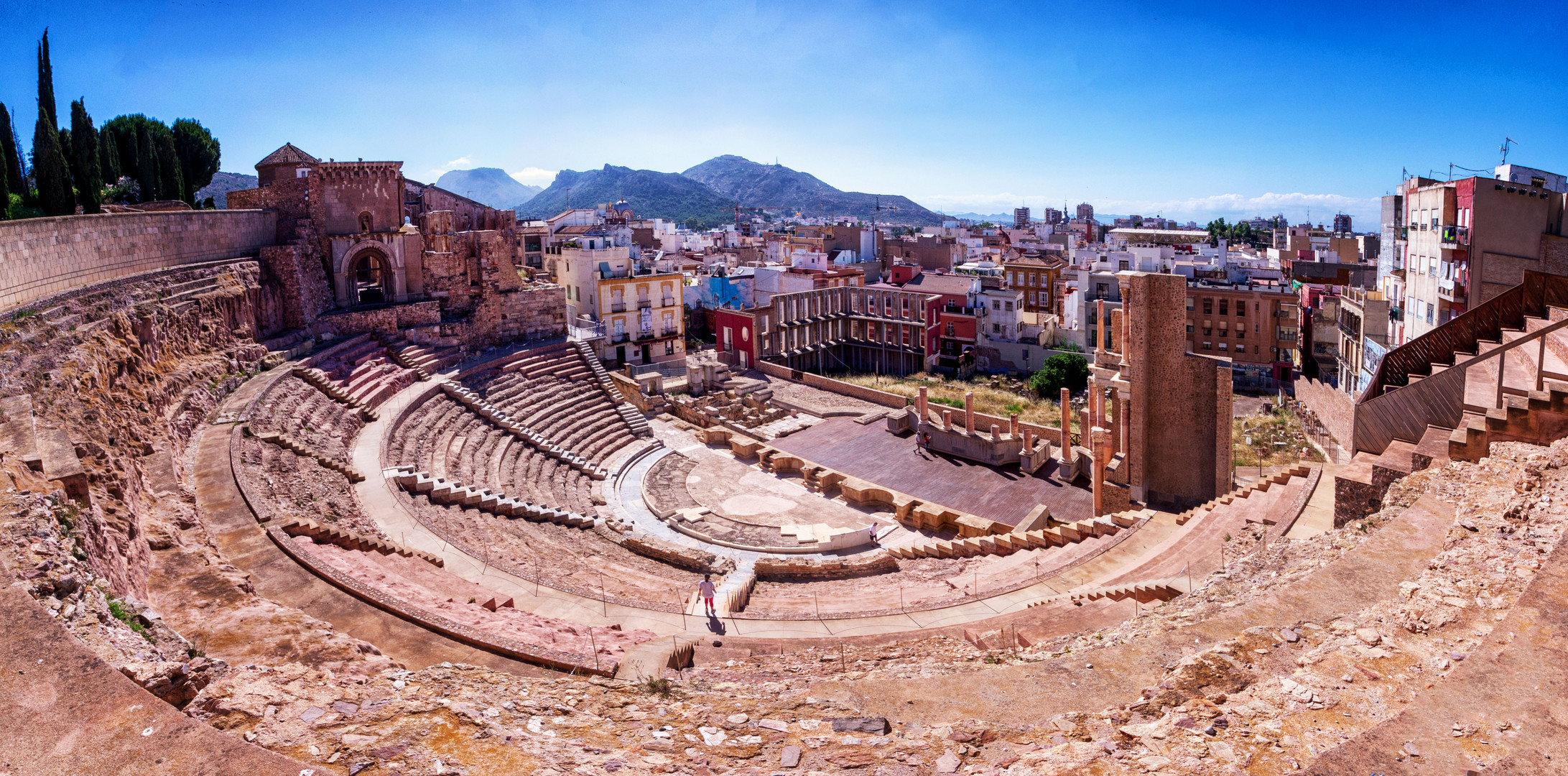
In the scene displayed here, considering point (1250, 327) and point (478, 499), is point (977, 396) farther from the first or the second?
point (478, 499)

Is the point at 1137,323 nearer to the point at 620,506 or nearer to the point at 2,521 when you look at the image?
the point at 620,506

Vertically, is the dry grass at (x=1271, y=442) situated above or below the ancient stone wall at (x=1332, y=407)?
below

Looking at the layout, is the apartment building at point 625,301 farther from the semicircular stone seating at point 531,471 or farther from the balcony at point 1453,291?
the balcony at point 1453,291

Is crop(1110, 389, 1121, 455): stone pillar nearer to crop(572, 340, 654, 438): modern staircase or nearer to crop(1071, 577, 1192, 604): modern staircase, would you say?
crop(1071, 577, 1192, 604): modern staircase

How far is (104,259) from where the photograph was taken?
21422 millimetres

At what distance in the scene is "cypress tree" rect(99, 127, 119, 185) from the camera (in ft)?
133

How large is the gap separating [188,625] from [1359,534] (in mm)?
13782

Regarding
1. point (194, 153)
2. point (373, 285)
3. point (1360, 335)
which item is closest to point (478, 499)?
point (373, 285)

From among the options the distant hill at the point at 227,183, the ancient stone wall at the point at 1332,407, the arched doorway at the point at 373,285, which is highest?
the distant hill at the point at 227,183

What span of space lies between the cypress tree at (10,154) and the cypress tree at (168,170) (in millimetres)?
7134

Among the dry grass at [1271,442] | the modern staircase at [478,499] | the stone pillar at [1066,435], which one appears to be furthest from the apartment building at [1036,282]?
the modern staircase at [478,499]

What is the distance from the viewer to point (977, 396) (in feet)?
150

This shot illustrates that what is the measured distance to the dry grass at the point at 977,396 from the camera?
4012 centimetres

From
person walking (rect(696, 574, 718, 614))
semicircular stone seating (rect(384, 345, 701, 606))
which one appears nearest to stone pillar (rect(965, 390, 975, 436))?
semicircular stone seating (rect(384, 345, 701, 606))
